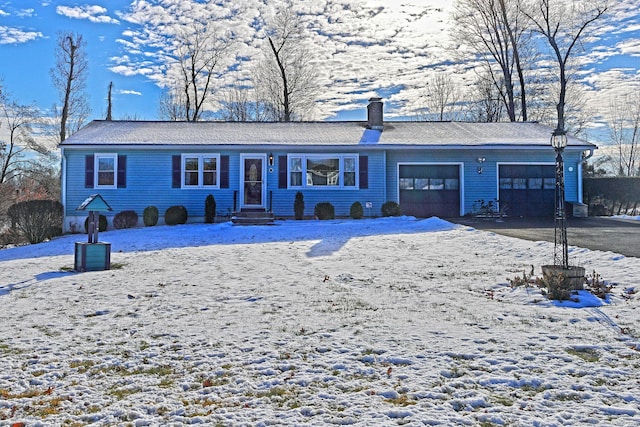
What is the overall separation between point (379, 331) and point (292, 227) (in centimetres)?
889

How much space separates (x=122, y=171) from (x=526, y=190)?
14662 millimetres

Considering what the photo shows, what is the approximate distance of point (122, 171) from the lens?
1553cm

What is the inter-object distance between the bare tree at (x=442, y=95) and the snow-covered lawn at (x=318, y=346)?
1033 inches

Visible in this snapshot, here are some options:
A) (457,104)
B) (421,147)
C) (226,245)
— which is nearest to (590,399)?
(226,245)

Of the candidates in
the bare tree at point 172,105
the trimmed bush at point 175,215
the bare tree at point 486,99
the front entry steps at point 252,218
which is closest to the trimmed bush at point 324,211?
the front entry steps at point 252,218

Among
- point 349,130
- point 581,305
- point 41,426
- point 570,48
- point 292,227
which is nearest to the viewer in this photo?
point 41,426

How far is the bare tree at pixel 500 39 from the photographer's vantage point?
25297 mm

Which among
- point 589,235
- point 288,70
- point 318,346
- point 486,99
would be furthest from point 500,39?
point 318,346

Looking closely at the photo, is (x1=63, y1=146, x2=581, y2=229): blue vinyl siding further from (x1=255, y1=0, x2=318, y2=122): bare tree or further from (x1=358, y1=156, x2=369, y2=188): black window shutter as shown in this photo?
(x1=255, y1=0, x2=318, y2=122): bare tree

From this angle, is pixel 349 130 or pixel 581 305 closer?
pixel 581 305

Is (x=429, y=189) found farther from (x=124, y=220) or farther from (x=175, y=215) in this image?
(x=124, y=220)

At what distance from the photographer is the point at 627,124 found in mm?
33219

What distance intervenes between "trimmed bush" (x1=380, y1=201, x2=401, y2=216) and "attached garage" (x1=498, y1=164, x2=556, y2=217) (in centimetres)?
413

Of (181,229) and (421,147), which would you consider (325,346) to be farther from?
(421,147)
